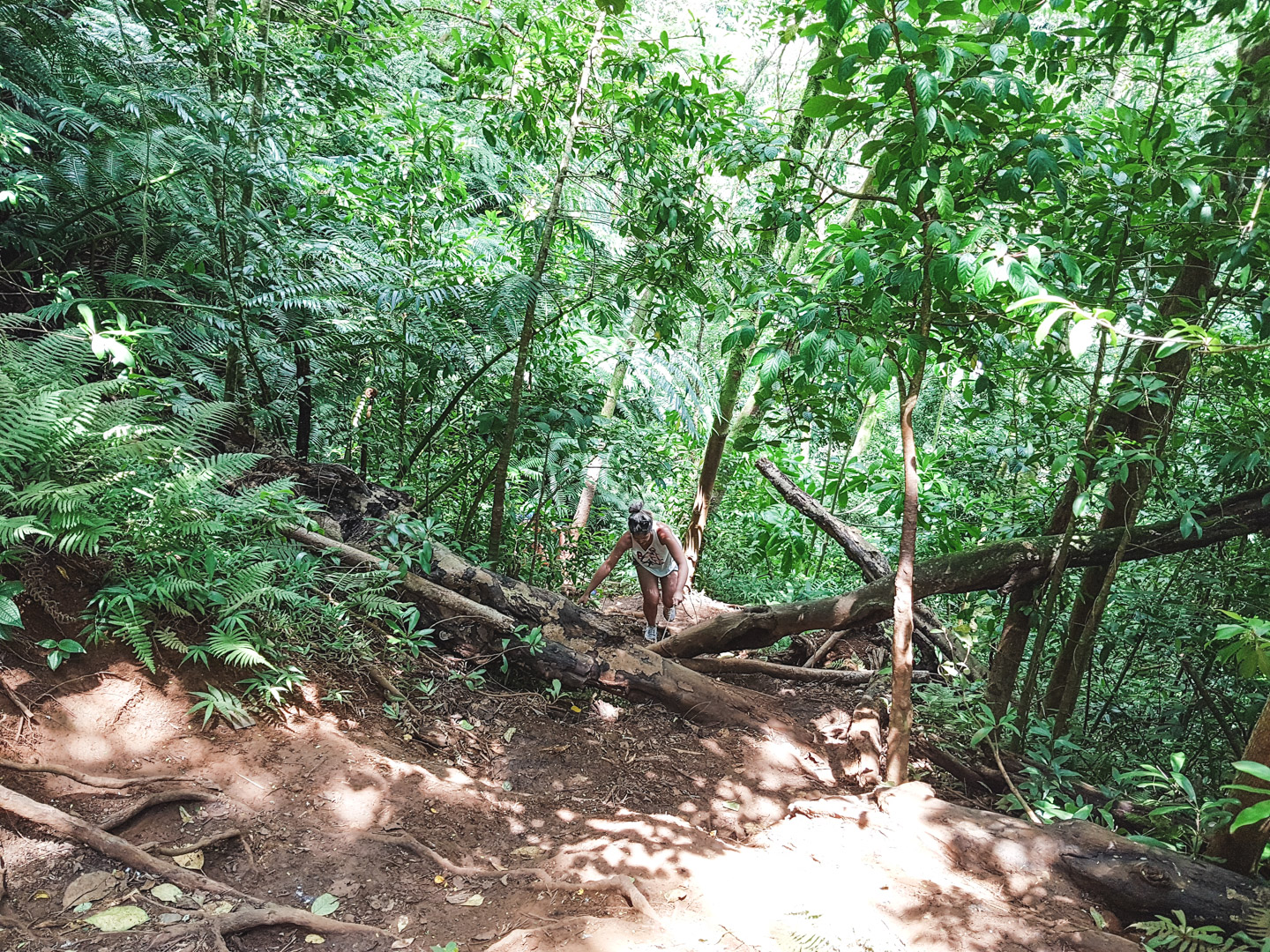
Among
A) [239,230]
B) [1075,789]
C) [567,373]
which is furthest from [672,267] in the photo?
[1075,789]

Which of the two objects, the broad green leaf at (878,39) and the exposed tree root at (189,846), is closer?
the exposed tree root at (189,846)

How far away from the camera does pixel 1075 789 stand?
4496 millimetres

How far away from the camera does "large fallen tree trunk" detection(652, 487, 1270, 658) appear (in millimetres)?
4645

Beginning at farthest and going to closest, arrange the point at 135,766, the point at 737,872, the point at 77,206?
the point at 77,206 < the point at 737,872 < the point at 135,766

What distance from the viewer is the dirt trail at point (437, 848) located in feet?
8.91

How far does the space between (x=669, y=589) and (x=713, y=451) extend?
6.11 feet

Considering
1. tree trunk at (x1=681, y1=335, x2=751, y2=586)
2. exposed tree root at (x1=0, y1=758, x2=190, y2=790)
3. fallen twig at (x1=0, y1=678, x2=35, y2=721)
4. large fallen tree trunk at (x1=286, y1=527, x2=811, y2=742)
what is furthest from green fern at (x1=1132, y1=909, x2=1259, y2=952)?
tree trunk at (x1=681, y1=335, x2=751, y2=586)

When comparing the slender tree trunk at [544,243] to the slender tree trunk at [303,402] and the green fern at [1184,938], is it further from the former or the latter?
the green fern at [1184,938]

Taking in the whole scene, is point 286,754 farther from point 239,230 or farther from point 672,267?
point 672,267

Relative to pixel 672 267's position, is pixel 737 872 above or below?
below

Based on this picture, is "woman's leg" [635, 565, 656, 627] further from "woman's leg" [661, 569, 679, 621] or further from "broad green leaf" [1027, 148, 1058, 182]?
"broad green leaf" [1027, 148, 1058, 182]

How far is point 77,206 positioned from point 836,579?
8.98 m

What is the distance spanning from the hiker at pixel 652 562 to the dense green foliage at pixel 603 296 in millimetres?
694

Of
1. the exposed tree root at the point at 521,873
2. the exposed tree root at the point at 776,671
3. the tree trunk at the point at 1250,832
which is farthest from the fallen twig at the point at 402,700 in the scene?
the tree trunk at the point at 1250,832
